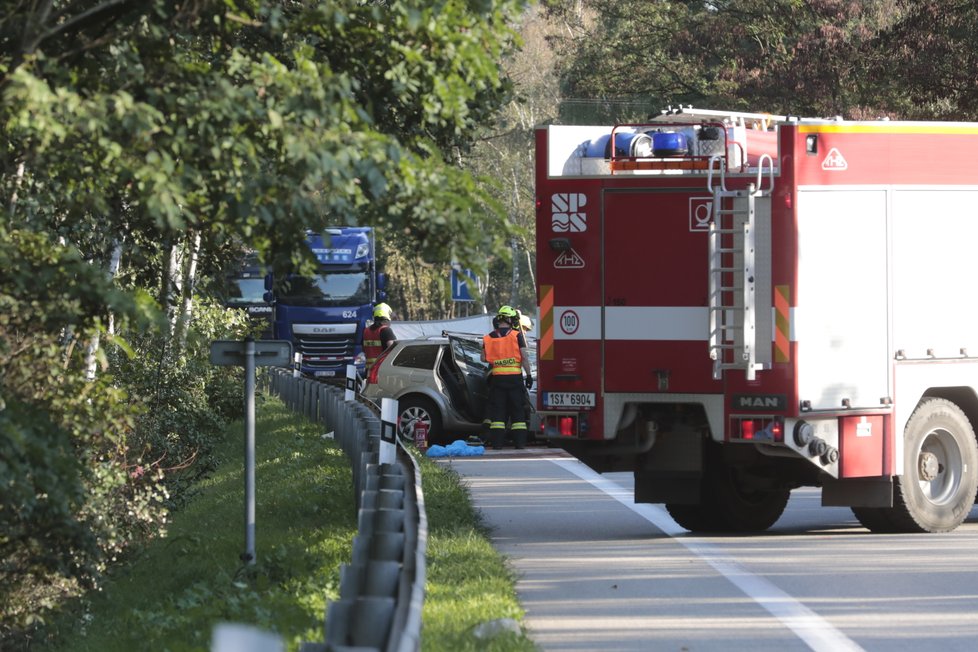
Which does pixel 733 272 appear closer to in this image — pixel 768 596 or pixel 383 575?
pixel 768 596

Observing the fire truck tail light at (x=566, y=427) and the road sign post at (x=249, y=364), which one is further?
the fire truck tail light at (x=566, y=427)

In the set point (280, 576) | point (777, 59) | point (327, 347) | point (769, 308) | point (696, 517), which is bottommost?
point (280, 576)

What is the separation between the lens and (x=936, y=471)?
43.2 ft

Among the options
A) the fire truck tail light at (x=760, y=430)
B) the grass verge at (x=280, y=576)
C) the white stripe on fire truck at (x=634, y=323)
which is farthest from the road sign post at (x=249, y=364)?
the fire truck tail light at (x=760, y=430)

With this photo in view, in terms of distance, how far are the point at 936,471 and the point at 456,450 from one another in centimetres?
1000

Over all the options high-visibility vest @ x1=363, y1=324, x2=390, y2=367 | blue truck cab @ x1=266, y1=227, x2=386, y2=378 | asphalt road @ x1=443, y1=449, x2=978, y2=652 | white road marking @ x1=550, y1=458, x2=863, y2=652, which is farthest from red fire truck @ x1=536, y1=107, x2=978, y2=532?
blue truck cab @ x1=266, y1=227, x2=386, y2=378

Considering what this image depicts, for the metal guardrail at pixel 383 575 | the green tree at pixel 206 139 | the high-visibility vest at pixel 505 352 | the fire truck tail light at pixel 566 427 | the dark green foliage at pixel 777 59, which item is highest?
the dark green foliage at pixel 777 59

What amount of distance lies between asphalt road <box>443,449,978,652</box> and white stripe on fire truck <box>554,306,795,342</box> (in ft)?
5.24

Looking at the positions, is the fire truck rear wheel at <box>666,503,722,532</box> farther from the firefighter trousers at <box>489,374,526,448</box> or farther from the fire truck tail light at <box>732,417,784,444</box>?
the firefighter trousers at <box>489,374,526,448</box>

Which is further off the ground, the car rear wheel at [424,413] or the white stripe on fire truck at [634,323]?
the white stripe on fire truck at [634,323]

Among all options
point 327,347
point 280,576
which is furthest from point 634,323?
point 327,347

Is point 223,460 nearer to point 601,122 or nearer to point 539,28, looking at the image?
point 601,122

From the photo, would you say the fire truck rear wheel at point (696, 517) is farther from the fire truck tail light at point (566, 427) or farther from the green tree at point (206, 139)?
the green tree at point (206, 139)

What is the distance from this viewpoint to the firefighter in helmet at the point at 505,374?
21625 mm
